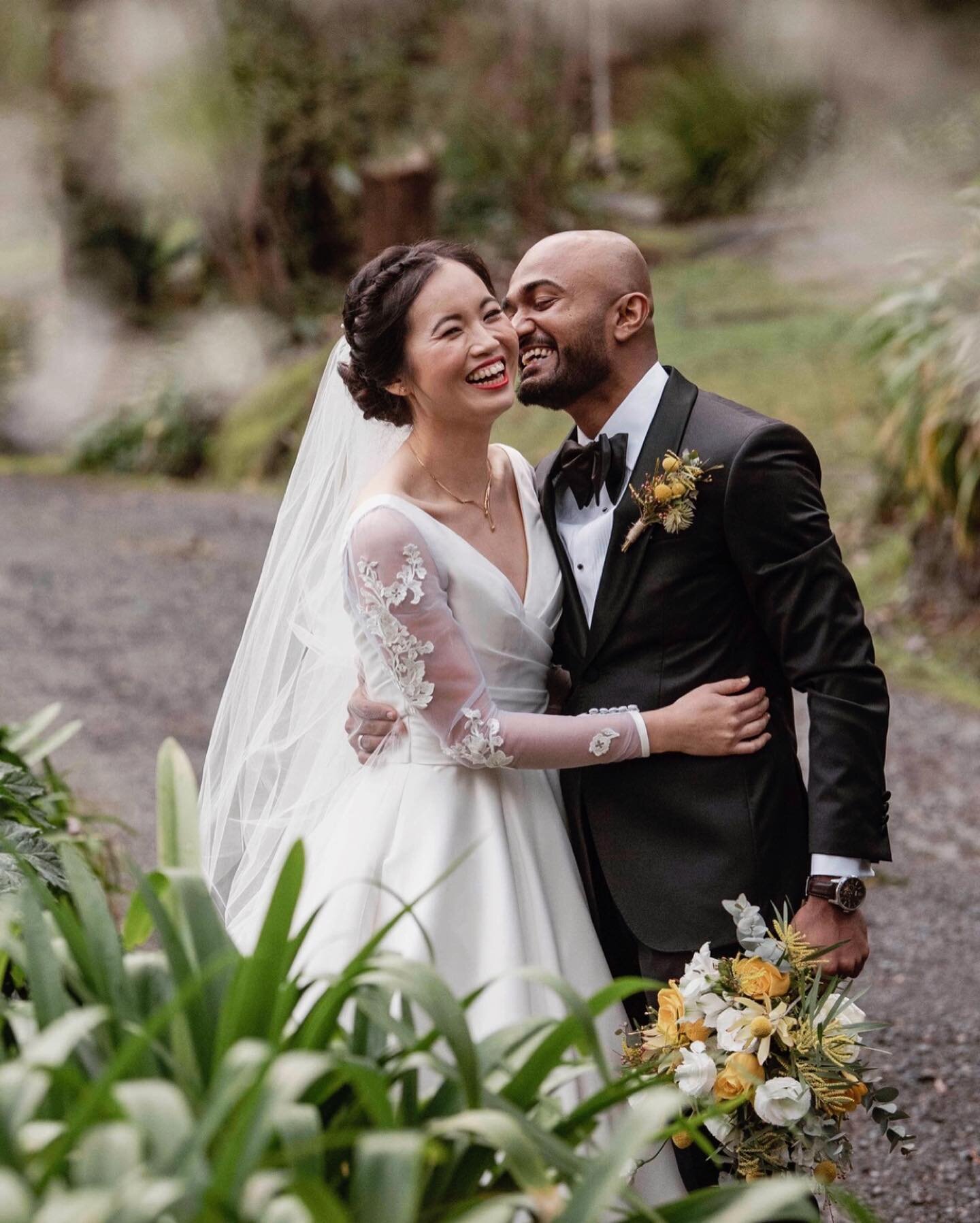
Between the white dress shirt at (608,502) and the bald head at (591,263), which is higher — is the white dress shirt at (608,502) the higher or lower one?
the lower one

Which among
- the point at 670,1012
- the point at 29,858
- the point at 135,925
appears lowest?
the point at 670,1012

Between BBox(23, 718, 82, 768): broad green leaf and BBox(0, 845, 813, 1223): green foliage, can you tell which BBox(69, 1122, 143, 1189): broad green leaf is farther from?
BBox(23, 718, 82, 768): broad green leaf

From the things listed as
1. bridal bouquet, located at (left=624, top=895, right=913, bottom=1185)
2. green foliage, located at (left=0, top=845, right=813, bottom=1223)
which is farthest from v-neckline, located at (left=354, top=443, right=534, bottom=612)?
green foliage, located at (left=0, top=845, right=813, bottom=1223)

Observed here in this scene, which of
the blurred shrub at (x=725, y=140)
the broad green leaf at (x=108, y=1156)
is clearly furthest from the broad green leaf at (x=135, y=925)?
the blurred shrub at (x=725, y=140)

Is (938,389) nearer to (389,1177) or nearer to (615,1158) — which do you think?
(615,1158)

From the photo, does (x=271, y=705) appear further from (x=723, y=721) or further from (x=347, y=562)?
(x=723, y=721)

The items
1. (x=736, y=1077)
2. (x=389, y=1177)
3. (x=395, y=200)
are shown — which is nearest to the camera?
(x=389, y=1177)

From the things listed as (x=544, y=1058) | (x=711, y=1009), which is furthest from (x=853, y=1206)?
(x=711, y=1009)

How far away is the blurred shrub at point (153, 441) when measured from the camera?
11.9m

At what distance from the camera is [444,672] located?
7.75ft

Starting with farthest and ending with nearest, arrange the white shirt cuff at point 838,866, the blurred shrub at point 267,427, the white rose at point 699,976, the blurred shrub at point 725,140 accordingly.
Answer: the blurred shrub at point 725,140
the blurred shrub at point 267,427
the white shirt cuff at point 838,866
the white rose at point 699,976

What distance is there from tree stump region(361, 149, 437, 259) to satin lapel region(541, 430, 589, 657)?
1015 cm

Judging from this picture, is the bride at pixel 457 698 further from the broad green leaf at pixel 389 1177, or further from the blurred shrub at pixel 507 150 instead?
the blurred shrub at pixel 507 150

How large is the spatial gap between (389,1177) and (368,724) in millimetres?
1310
